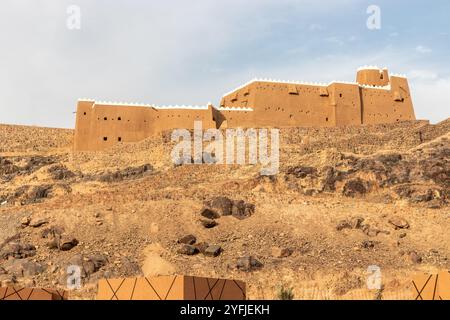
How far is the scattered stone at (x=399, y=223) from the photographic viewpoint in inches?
1000

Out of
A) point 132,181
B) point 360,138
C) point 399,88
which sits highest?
point 399,88

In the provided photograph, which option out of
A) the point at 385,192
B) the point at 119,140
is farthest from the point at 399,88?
the point at 119,140

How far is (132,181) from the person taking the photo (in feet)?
106

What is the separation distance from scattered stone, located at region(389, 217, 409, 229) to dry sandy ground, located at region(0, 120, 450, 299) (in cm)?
6

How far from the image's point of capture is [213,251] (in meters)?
23.3

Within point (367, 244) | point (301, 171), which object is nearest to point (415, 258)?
point (367, 244)

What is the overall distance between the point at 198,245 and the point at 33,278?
6.01 meters

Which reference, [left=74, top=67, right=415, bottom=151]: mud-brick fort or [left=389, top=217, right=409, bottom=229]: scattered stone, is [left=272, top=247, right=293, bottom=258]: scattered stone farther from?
[left=74, top=67, right=415, bottom=151]: mud-brick fort

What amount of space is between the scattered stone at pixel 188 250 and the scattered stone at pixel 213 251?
0.43 metres

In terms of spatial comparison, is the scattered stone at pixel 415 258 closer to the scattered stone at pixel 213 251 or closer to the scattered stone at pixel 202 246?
the scattered stone at pixel 213 251

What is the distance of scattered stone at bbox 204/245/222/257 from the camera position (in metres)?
23.3

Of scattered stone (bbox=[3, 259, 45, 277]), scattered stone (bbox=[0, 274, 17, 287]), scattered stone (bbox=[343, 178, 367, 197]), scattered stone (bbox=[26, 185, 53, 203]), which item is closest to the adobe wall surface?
scattered stone (bbox=[26, 185, 53, 203])

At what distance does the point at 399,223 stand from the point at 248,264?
275 inches
